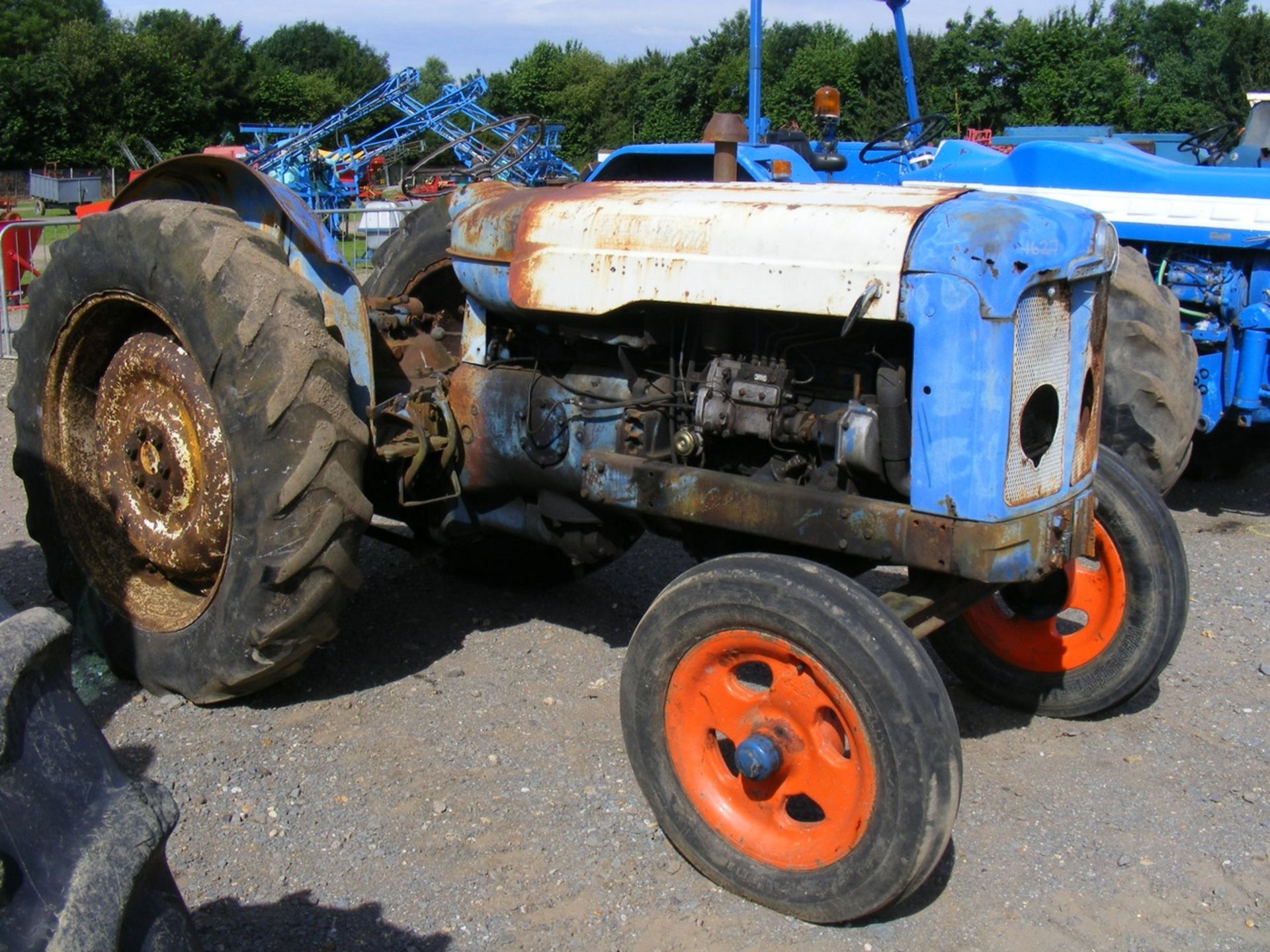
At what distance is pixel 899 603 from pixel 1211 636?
7.18ft

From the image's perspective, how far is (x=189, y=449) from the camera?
347 cm

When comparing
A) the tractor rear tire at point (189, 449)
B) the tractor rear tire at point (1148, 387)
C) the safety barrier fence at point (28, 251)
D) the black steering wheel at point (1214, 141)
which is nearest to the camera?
the tractor rear tire at point (189, 449)

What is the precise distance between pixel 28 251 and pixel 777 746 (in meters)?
11.3

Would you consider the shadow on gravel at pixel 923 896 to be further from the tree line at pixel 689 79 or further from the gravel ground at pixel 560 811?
the tree line at pixel 689 79

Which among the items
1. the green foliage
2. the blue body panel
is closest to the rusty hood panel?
the blue body panel

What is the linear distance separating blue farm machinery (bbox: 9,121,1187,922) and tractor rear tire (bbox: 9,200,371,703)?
0.01 meters

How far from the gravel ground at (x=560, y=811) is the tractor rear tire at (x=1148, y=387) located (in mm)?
1036

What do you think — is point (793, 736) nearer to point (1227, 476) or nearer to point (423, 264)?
point (423, 264)

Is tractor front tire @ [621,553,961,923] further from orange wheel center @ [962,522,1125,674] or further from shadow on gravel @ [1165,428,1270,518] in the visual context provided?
shadow on gravel @ [1165,428,1270,518]

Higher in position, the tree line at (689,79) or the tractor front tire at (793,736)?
the tree line at (689,79)

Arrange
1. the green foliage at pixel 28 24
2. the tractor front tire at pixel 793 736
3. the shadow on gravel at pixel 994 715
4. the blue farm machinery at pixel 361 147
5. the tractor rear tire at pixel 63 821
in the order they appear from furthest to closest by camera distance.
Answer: the green foliage at pixel 28 24
the blue farm machinery at pixel 361 147
the shadow on gravel at pixel 994 715
the tractor front tire at pixel 793 736
the tractor rear tire at pixel 63 821

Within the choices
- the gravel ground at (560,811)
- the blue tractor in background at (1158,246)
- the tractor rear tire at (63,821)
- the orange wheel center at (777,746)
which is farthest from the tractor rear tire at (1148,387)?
the tractor rear tire at (63,821)

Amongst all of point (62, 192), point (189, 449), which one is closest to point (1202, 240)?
point (189, 449)

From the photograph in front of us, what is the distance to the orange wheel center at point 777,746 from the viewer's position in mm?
2562
